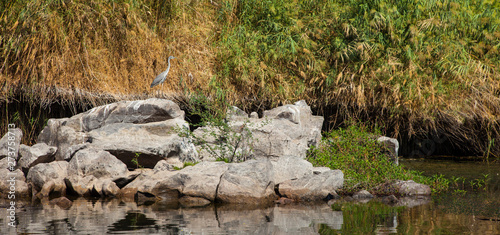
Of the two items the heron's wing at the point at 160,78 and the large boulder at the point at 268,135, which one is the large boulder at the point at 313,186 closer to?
the large boulder at the point at 268,135

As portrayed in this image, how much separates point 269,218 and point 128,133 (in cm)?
402

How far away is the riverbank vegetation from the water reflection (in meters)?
4.79

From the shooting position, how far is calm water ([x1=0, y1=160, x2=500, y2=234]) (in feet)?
19.2

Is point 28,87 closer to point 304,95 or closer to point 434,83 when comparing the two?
point 304,95

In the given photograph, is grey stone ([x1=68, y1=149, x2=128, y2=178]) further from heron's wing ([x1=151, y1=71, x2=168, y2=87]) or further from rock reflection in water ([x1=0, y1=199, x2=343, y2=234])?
heron's wing ([x1=151, y1=71, x2=168, y2=87])

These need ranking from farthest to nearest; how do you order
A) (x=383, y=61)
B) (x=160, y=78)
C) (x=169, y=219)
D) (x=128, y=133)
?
1. (x=383, y=61)
2. (x=160, y=78)
3. (x=128, y=133)
4. (x=169, y=219)

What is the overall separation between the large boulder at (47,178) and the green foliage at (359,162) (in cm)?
425

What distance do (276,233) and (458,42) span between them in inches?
349

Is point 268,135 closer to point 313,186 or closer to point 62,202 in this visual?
point 313,186

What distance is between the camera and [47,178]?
8.55 metres

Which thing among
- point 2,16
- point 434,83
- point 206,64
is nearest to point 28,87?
point 2,16

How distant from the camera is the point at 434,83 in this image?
12523mm

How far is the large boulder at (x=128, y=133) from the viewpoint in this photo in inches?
365

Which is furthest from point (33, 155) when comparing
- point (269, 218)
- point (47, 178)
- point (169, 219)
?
point (269, 218)
